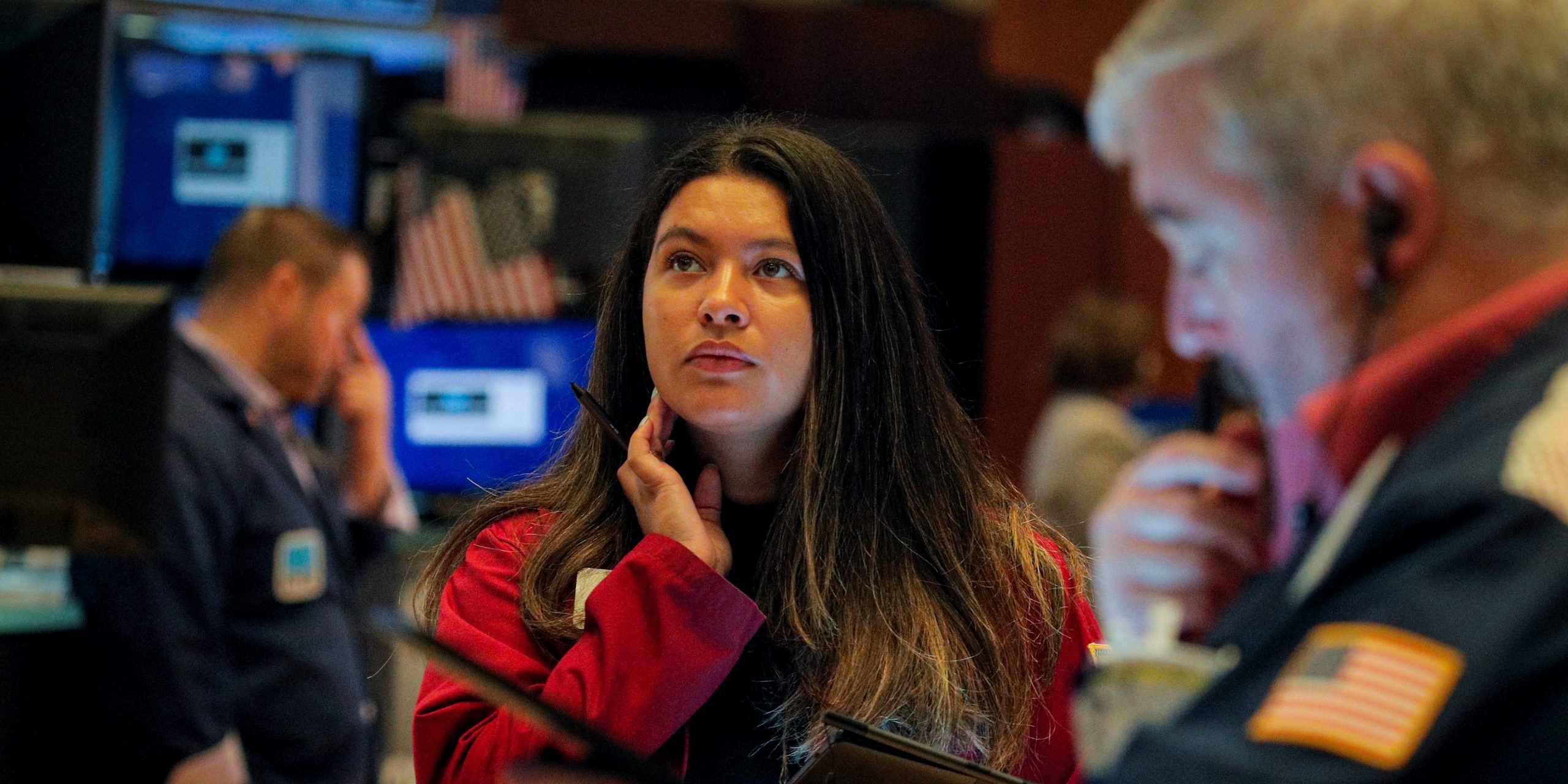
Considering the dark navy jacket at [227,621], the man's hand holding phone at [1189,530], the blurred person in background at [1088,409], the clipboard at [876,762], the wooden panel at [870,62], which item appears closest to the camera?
the man's hand holding phone at [1189,530]

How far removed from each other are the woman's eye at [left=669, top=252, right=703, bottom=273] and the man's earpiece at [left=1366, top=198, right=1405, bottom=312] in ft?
3.11

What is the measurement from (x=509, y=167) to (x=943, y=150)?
174cm

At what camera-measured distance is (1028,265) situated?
6.02 metres

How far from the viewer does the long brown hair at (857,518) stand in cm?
153

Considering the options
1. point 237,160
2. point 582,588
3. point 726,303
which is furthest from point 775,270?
point 237,160

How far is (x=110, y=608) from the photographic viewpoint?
2895 mm

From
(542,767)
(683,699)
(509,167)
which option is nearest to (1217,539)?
(542,767)

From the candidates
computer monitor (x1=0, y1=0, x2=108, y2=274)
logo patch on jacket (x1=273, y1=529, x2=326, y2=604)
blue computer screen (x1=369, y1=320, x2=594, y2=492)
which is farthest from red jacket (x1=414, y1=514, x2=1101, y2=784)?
blue computer screen (x1=369, y1=320, x2=594, y2=492)

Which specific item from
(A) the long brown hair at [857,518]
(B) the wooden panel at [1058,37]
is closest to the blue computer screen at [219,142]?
(B) the wooden panel at [1058,37]

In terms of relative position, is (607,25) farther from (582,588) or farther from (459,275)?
(582,588)

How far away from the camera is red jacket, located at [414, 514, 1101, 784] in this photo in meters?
1.42

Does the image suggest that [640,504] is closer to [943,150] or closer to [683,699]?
[683,699]

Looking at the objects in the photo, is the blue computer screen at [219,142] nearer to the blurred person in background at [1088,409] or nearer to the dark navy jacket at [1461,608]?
the blurred person in background at [1088,409]

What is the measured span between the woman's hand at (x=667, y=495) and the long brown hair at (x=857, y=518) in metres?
0.08
